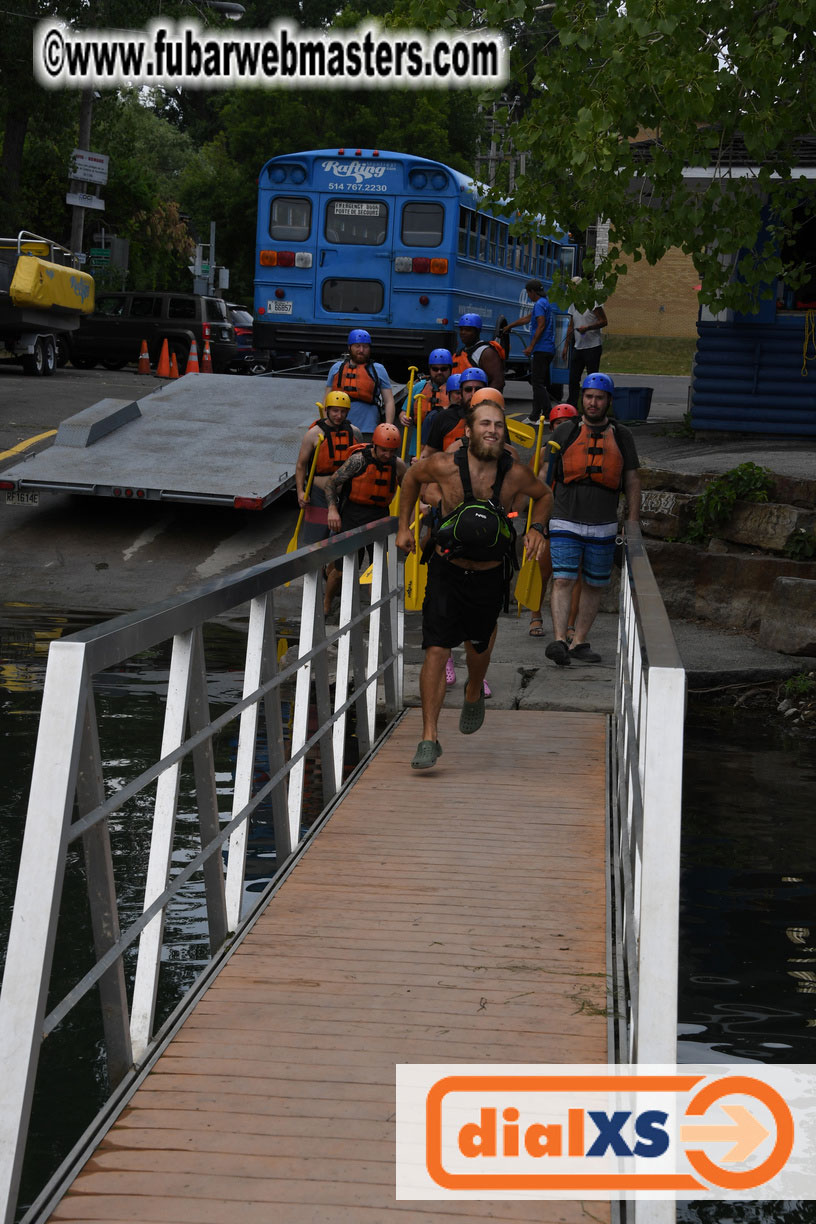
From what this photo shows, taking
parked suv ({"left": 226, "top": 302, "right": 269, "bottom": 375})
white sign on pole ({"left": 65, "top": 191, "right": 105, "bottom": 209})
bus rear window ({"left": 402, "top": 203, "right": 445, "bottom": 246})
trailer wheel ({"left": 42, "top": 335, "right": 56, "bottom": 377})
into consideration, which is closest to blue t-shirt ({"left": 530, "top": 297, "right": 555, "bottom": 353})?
bus rear window ({"left": 402, "top": 203, "right": 445, "bottom": 246})

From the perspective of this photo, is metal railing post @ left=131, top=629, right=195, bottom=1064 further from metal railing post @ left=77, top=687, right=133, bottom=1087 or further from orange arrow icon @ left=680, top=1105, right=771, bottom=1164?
orange arrow icon @ left=680, top=1105, right=771, bottom=1164

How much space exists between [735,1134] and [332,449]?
7226 millimetres

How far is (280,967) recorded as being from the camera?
4.92 m

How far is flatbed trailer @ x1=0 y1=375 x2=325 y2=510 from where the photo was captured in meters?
14.9

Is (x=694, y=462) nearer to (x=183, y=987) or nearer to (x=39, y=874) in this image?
(x=183, y=987)

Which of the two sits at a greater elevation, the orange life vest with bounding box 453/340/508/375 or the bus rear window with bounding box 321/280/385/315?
the bus rear window with bounding box 321/280/385/315

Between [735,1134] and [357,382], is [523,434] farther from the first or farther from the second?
[735,1134]

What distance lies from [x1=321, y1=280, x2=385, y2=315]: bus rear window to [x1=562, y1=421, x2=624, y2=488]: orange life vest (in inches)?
521

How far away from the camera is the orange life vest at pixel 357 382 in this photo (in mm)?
12594

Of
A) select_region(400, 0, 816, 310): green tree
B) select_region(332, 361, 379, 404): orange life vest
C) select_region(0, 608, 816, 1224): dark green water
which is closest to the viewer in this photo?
select_region(0, 608, 816, 1224): dark green water

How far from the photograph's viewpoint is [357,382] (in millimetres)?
12594

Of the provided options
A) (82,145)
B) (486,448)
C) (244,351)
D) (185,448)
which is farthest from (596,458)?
(82,145)

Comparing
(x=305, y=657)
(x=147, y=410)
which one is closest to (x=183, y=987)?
(x=305, y=657)

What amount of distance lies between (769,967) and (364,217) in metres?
18.2
